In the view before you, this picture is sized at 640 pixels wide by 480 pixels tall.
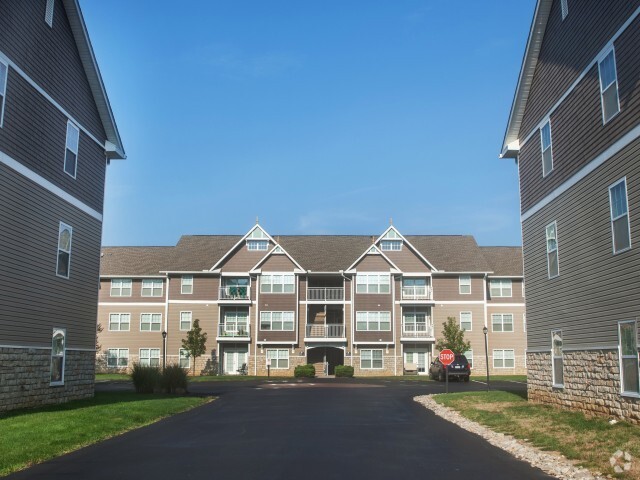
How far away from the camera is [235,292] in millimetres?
53062

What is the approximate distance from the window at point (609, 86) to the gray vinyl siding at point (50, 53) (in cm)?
1524

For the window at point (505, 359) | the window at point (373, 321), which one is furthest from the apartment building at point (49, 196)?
the window at point (505, 359)

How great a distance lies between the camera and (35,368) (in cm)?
1953

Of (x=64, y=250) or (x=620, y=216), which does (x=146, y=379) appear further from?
(x=620, y=216)

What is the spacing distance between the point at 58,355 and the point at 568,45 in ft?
58.9

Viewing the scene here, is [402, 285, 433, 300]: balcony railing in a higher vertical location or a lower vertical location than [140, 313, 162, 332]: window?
higher

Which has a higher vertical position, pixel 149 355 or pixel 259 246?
pixel 259 246

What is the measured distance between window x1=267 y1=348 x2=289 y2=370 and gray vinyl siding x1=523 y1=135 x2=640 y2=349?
104ft

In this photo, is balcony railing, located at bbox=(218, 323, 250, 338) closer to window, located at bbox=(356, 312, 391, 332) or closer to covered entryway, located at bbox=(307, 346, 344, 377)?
covered entryway, located at bbox=(307, 346, 344, 377)

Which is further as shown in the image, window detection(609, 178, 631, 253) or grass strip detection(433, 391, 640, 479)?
window detection(609, 178, 631, 253)

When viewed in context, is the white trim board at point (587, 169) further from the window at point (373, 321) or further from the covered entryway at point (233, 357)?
the covered entryway at point (233, 357)

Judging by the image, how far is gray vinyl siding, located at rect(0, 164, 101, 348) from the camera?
17.9 metres

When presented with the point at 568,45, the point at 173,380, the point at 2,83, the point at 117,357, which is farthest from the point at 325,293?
the point at 2,83

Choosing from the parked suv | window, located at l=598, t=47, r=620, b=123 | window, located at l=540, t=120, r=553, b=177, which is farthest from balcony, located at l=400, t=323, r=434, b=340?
window, located at l=598, t=47, r=620, b=123
